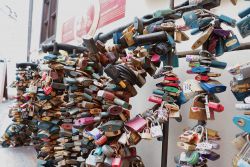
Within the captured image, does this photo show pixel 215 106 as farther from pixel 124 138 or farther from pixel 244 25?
pixel 124 138

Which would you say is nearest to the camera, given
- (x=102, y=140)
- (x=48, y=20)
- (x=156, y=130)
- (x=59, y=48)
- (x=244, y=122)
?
(x=244, y=122)

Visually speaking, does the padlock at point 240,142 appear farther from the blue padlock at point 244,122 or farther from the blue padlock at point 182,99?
the blue padlock at point 182,99

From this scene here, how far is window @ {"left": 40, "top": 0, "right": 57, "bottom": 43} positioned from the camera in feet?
11.6

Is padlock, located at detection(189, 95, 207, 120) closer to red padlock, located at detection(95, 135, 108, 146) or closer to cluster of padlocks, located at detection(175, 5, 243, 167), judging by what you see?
cluster of padlocks, located at detection(175, 5, 243, 167)

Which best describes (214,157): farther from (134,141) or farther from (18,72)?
(18,72)

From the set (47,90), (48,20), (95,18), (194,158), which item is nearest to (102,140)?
(194,158)

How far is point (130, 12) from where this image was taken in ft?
4.51

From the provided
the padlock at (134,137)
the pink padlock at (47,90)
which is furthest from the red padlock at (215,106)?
the pink padlock at (47,90)

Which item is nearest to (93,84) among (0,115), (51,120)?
(51,120)

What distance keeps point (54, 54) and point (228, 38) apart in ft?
2.95

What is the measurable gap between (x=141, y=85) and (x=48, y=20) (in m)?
3.39

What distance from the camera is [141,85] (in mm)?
727

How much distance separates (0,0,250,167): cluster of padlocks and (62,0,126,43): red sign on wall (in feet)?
1.35

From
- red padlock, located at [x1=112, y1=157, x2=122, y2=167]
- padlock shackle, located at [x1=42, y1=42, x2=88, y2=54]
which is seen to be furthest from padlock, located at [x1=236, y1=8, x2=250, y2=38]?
padlock shackle, located at [x1=42, y1=42, x2=88, y2=54]
